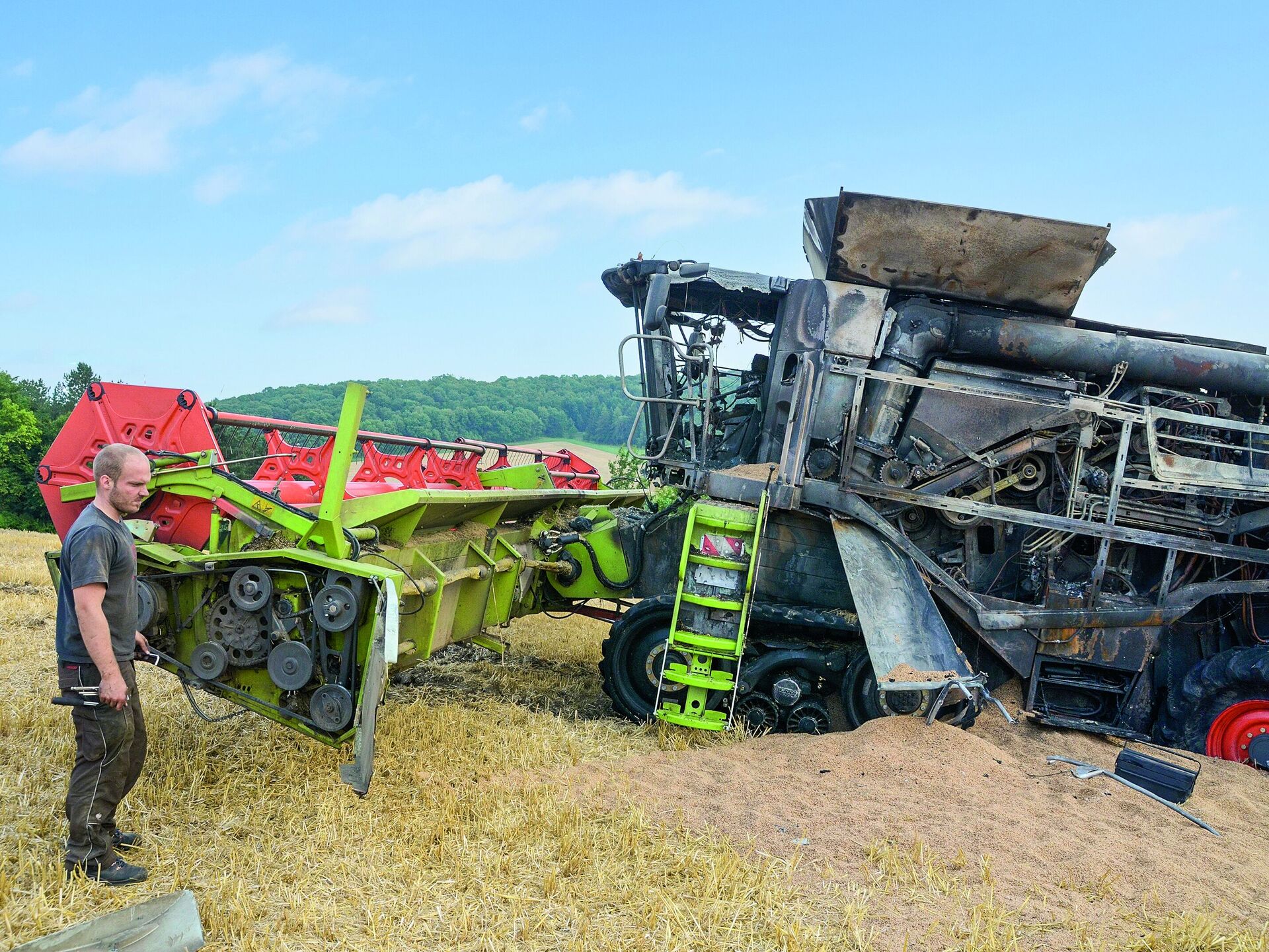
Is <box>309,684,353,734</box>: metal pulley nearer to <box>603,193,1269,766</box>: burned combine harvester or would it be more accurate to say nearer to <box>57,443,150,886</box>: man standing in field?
<box>57,443,150,886</box>: man standing in field

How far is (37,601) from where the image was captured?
8719 mm

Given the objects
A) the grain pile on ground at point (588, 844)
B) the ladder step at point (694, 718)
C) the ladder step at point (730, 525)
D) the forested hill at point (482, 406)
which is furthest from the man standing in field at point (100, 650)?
the forested hill at point (482, 406)

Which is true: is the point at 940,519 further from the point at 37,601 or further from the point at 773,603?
the point at 37,601

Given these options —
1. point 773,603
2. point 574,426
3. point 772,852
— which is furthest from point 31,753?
point 574,426

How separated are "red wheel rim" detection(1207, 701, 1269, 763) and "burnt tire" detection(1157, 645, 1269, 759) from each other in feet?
0.06

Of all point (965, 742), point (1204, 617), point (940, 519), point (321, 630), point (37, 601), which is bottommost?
point (37, 601)

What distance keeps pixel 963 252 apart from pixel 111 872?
5.53m

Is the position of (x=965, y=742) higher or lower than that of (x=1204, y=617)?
lower

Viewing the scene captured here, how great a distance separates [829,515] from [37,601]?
7.39 m

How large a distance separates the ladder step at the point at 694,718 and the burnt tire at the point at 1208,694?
2.88 m

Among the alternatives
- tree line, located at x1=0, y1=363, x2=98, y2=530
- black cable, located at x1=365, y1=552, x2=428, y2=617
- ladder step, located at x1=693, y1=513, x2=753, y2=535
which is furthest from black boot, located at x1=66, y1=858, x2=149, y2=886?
tree line, located at x1=0, y1=363, x2=98, y2=530

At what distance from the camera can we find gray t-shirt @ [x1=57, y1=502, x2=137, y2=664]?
10.7ft

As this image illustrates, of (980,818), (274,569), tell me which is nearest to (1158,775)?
(980,818)

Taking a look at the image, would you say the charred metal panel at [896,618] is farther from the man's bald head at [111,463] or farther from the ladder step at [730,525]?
the man's bald head at [111,463]
